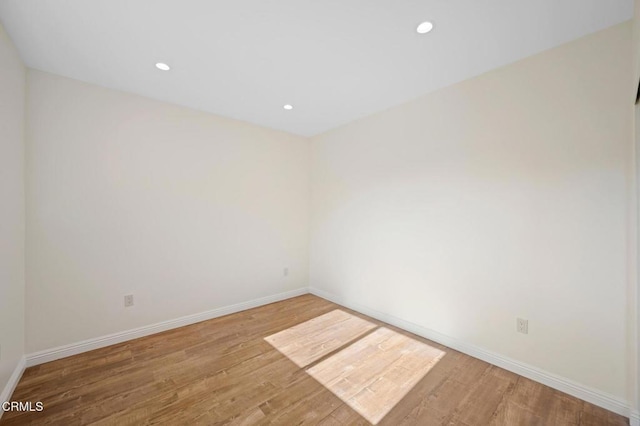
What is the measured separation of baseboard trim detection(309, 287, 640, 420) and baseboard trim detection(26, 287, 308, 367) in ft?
5.71

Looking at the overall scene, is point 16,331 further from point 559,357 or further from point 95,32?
point 559,357

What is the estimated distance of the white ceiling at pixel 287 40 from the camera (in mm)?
1536

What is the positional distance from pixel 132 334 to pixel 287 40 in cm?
312

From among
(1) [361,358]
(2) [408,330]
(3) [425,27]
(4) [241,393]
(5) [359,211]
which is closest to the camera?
(3) [425,27]

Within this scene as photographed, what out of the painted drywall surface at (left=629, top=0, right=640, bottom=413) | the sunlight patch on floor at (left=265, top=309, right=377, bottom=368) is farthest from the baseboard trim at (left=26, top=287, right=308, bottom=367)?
the painted drywall surface at (left=629, top=0, right=640, bottom=413)

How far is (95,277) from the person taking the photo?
2391 millimetres

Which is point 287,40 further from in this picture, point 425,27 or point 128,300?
point 128,300

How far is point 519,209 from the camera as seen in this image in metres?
2.04

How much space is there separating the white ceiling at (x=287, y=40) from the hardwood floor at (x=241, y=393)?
2553mm

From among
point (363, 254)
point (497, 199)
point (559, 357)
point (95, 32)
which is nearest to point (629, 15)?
point (497, 199)

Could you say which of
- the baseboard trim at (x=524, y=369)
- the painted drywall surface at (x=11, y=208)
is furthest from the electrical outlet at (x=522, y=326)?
the painted drywall surface at (x=11, y=208)

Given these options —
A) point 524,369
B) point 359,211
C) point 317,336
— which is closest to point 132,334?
point 317,336

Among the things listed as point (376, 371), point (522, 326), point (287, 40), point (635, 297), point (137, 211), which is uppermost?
point (287, 40)

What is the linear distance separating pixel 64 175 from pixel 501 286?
3.99 meters
